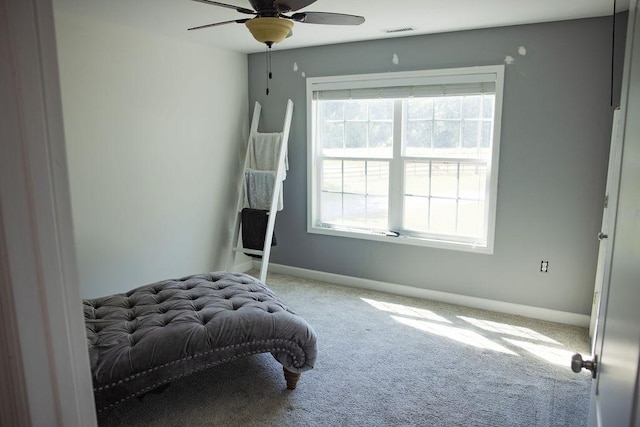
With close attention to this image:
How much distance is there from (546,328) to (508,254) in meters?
0.62

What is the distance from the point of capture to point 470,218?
A: 392cm

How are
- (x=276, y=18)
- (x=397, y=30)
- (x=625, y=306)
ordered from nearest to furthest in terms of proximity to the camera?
(x=625, y=306), (x=276, y=18), (x=397, y=30)

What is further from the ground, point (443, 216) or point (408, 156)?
point (408, 156)

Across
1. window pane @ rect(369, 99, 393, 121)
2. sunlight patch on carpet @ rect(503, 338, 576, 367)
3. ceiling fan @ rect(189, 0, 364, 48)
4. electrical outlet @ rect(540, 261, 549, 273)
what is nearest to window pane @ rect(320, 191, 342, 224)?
window pane @ rect(369, 99, 393, 121)

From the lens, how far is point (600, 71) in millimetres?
3223

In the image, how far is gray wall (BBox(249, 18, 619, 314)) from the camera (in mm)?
3301

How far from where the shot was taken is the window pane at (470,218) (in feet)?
12.7

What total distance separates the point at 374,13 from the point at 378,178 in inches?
61.9

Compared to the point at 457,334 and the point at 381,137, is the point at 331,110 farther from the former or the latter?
the point at 457,334

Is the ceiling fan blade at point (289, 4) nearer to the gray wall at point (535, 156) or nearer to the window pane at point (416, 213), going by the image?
the gray wall at point (535, 156)

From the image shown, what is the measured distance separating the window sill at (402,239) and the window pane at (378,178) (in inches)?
15.3

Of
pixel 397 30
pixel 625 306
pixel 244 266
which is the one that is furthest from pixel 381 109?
pixel 625 306

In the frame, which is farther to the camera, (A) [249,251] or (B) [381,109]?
(A) [249,251]

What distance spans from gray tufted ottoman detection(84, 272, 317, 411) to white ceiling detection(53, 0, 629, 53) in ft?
5.91
